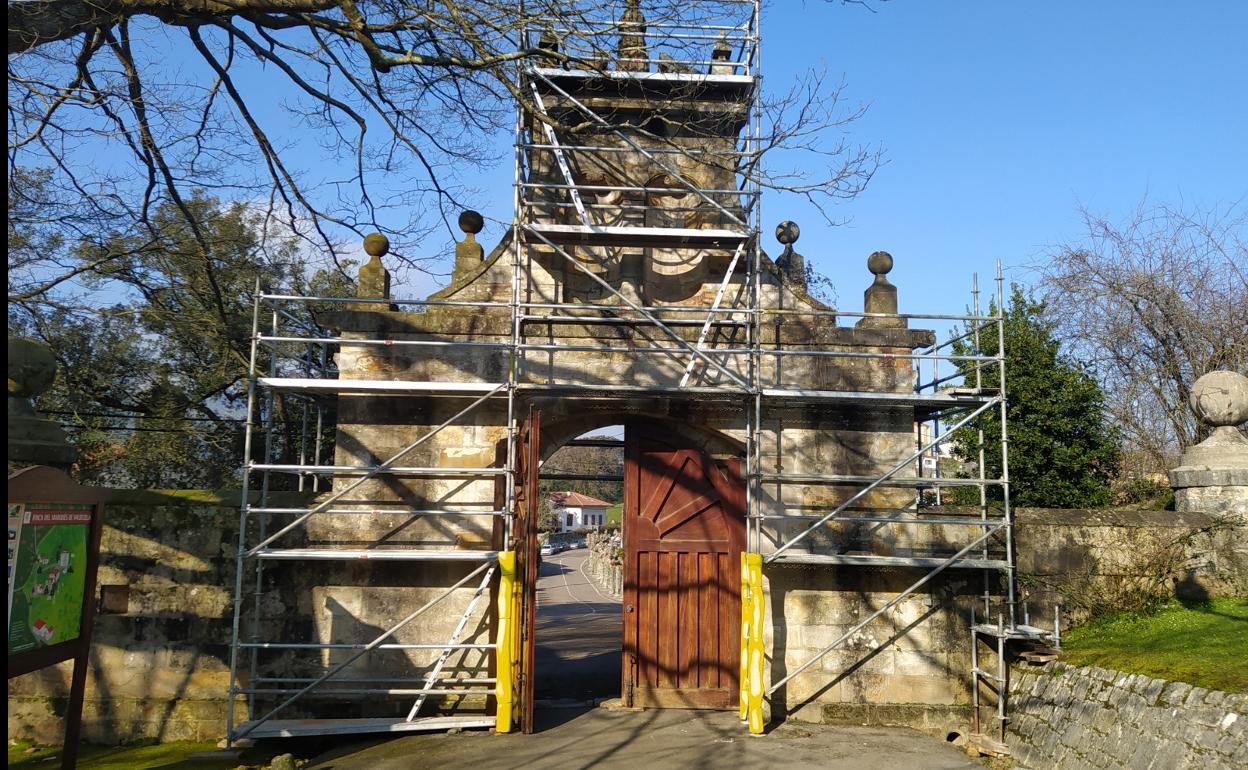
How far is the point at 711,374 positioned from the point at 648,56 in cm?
414

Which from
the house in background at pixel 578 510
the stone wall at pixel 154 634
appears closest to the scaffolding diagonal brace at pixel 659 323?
the stone wall at pixel 154 634

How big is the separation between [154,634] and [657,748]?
4.92m

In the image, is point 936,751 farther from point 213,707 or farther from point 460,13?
point 460,13

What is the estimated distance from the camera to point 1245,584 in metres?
8.40

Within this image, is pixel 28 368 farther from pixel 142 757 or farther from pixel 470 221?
pixel 470 221

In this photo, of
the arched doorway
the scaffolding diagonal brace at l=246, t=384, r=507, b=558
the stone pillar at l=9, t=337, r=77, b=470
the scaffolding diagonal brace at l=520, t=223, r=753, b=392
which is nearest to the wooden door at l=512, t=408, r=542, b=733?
the scaffolding diagonal brace at l=246, t=384, r=507, b=558

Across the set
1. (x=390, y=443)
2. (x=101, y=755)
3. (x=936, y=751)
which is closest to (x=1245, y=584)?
(x=936, y=751)

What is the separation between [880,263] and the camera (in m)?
9.06

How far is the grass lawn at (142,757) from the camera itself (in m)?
7.30

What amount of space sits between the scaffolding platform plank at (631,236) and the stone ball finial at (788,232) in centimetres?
104

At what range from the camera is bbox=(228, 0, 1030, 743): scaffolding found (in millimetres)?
7918

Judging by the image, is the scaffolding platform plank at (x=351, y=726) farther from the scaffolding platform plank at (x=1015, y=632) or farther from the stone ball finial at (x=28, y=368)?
the scaffolding platform plank at (x=1015, y=632)

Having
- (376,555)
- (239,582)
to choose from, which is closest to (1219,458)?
(376,555)

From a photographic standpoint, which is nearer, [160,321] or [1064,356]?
[1064,356]
